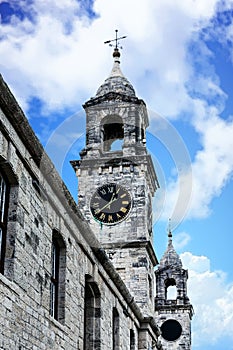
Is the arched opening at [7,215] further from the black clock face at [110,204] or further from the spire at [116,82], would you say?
the spire at [116,82]

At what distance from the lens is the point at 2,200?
10320 mm

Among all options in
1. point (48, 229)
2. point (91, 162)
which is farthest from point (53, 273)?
point (91, 162)

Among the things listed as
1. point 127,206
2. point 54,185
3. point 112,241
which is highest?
point 127,206

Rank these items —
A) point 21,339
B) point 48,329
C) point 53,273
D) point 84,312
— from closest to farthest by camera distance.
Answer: point 21,339 → point 48,329 → point 53,273 → point 84,312

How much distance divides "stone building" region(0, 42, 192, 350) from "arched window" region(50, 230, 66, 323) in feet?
0.07

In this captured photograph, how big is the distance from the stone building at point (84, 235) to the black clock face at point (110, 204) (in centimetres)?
4

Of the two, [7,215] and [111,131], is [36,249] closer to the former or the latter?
[7,215]

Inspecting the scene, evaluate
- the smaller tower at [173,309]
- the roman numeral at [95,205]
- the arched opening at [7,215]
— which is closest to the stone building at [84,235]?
the arched opening at [7,215]

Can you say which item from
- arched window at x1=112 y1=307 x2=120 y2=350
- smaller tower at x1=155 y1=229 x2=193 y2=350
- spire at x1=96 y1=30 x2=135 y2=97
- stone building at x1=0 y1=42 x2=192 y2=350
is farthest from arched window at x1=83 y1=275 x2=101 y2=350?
A: smaller tower at x1=155 y1=229 x2=193 y2=350

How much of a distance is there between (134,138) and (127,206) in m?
3.23

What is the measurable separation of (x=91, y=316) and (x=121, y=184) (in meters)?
11.5

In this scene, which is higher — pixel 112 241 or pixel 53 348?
pixel 112 241

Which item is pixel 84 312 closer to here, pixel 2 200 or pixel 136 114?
pixel 2 200

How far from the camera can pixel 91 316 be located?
15.2 m
